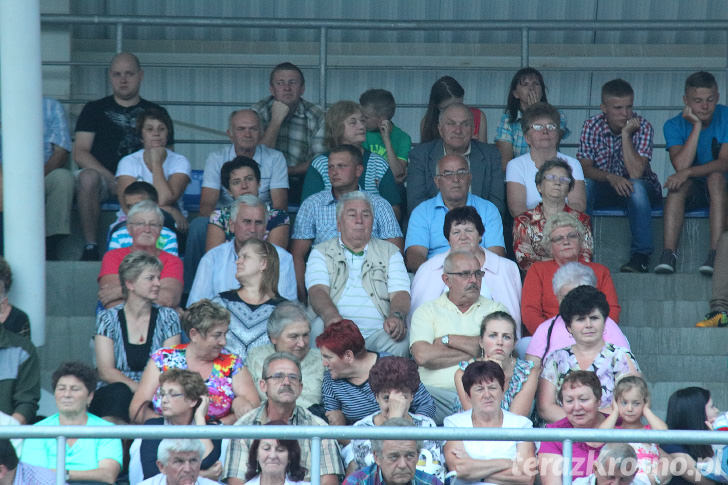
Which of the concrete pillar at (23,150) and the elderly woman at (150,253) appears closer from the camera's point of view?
the concrete pillar at (23,150)

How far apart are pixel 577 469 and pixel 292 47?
6096 mm

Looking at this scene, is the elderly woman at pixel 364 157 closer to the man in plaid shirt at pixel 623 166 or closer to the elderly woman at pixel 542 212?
the elderly woman at pixel 542 212

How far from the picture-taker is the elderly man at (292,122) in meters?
7.54

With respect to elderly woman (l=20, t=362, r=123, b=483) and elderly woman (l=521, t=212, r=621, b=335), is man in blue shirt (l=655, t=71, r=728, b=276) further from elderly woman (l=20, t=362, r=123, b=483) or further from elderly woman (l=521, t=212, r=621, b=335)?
elderly woman (l=20, t=362, r=123, b=483)

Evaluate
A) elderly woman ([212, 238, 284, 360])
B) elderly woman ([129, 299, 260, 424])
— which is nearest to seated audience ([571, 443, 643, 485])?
elderly woman ([129, 299, 260, 424])

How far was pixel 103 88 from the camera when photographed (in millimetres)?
10102

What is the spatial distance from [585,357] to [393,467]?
126 cm

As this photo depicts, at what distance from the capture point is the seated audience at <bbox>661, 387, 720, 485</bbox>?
15.7 feet

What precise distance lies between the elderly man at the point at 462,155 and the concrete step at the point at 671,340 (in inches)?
42.5

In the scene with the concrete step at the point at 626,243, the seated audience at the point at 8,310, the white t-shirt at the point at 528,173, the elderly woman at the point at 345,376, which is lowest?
the elderly woman at the point at 345,376

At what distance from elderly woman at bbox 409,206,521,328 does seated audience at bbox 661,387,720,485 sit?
1.32 m

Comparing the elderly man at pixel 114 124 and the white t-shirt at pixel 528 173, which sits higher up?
the elderly man at pixel 114 124

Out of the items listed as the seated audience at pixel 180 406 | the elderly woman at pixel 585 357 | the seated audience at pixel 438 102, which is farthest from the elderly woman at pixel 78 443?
the seated audience at pixel 438 102

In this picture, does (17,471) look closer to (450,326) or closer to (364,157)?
(450,326)
